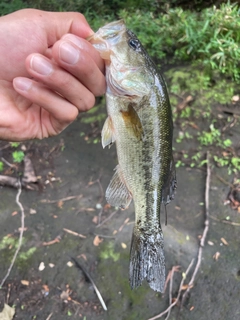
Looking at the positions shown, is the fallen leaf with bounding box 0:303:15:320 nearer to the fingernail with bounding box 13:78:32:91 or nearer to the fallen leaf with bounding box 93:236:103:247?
the fallen leaf with bounding box 93:236:103:247

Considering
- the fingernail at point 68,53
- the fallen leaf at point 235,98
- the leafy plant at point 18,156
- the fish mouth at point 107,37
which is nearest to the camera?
the fingernail at point 68,53

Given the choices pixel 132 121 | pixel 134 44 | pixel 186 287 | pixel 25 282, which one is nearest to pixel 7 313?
pixel 25 282

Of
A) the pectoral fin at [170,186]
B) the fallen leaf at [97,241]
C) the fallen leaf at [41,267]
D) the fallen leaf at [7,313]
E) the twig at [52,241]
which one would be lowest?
the fallen leaf at [7,313]

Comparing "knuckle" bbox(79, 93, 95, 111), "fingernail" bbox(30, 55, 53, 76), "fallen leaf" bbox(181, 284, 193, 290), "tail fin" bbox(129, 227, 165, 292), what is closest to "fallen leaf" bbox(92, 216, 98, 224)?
"fallen leaf" bbox(181, 284, 193, 290)

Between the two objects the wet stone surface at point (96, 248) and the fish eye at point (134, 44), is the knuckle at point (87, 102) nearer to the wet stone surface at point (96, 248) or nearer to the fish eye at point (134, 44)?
the fish eye at point (134, 44)

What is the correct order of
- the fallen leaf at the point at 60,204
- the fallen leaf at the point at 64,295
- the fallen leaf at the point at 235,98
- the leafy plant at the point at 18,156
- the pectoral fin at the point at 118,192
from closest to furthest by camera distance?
1. the pectoral fin at the point at 118,192
2. the fallen leaf at the point at 64,295
3. the fallen leaf at the point at 60,204
4. the leafy plant at the point at 18,156
5. the fallen leaf at the point at 235,98

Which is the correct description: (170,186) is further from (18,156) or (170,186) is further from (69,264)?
(18,156)

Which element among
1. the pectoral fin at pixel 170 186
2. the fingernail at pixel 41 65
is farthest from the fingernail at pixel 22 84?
the pectoral fin at pixel 170 186
